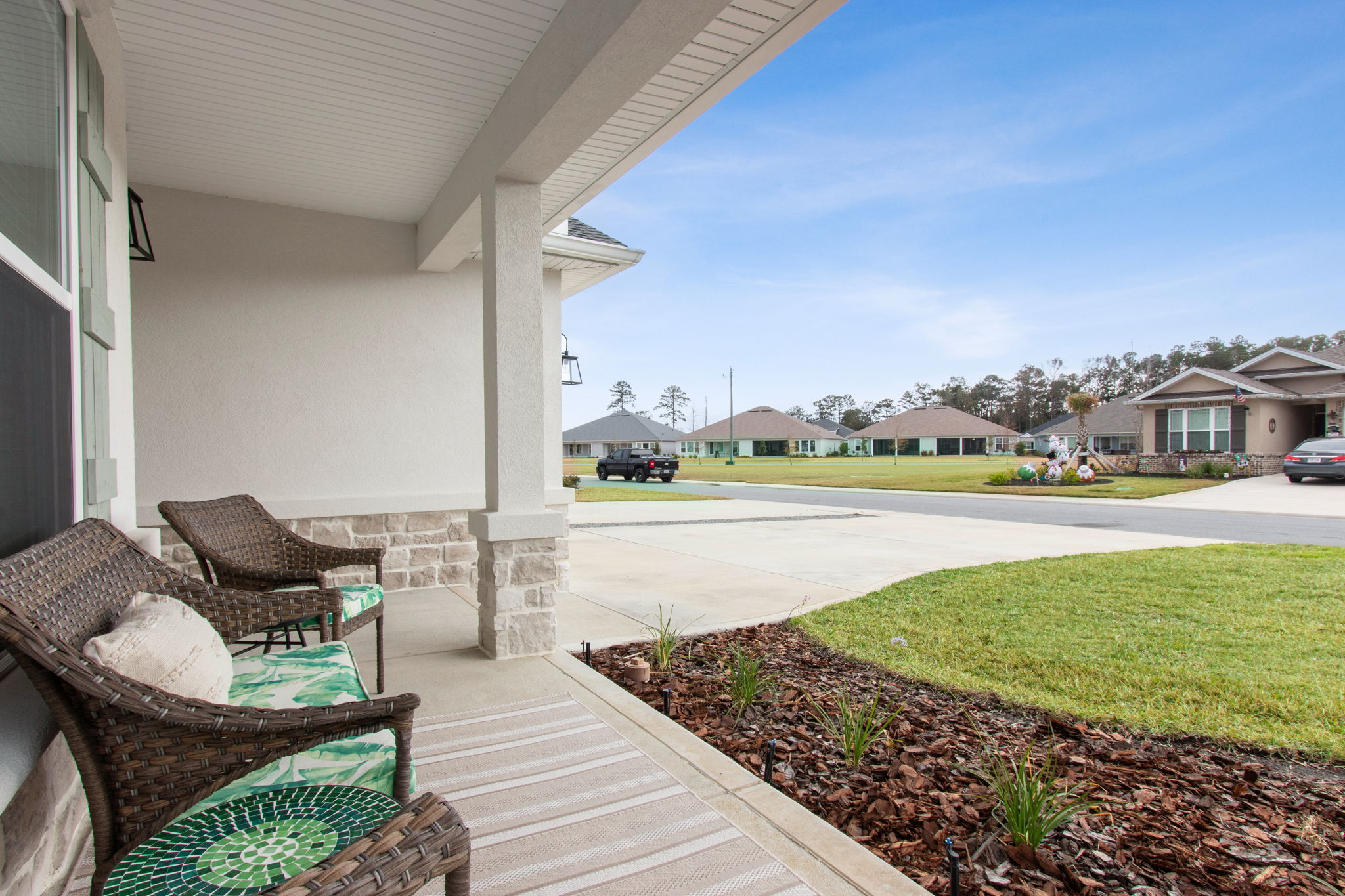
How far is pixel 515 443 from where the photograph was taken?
3.79m

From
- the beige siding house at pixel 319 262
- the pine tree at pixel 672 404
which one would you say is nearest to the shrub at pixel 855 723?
the beige siding house at pixel 319 262

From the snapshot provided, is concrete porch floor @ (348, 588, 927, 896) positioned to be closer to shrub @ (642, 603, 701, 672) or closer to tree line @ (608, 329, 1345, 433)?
shrub @ (642, 603, 701, 672)

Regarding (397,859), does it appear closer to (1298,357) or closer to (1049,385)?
(1298,357)

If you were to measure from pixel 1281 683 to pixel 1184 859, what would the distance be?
7.11ft

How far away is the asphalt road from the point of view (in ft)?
32.0

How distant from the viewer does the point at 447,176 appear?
4.58m

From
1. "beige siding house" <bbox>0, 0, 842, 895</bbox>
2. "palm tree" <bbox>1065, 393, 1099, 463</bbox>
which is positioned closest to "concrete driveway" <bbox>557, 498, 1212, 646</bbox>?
"beige siding house" <bbox>0, 0, 842, 895</bbox>

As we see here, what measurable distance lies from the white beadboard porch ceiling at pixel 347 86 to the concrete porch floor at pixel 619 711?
2796 mm

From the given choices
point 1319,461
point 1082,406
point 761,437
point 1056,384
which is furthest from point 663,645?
point 1056,384

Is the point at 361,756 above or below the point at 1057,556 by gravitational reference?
above

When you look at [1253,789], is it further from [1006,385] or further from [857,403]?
[857,403]

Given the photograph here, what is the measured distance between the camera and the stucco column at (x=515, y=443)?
3727 mm

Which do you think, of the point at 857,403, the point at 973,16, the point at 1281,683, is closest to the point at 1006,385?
the point at 857,403

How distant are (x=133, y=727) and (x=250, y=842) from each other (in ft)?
1.06
